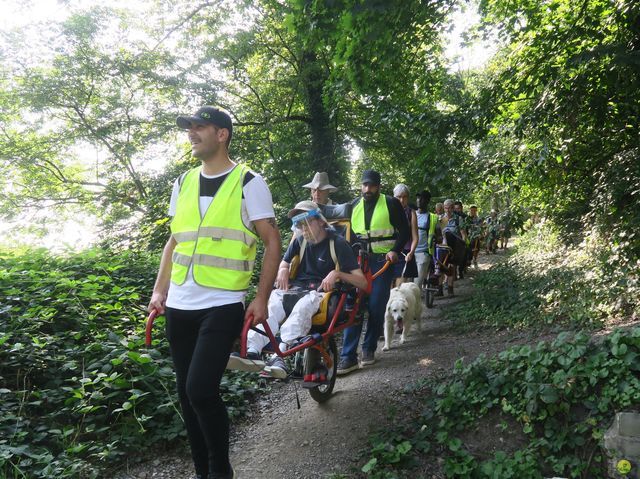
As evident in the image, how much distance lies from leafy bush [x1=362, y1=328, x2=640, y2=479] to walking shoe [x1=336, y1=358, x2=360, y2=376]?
5.31ft

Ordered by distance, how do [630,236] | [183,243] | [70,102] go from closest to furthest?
[183,243]
[630,236]
[70,102]

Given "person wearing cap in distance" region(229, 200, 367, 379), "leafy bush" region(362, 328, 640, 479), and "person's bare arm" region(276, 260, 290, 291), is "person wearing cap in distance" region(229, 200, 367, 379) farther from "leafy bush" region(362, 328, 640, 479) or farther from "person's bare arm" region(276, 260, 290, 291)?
"leafy bush" region(362, 328, 640, 479)

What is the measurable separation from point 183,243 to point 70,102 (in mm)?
11421

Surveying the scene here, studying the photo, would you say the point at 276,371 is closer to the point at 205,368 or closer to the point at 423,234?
the point at 205,368

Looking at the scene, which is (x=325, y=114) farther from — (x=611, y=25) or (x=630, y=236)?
(x=630, y=236)

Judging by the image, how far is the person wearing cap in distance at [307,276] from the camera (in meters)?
3.92

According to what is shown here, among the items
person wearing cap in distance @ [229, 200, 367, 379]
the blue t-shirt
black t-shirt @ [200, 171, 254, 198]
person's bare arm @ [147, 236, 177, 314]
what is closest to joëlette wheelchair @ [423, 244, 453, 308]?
the blue t-shirt

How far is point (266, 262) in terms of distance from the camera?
278 cm

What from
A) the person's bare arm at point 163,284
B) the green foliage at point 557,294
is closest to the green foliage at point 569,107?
the green foliage at point 557,294

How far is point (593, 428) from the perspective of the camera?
10.2 ft

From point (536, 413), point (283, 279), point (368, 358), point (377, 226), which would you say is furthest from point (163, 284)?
point (377, 226)

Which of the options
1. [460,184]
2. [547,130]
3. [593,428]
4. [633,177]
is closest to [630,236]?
[633,177]

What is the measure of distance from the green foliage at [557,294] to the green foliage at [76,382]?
4224 mm

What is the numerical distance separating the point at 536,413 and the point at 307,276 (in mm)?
2316
